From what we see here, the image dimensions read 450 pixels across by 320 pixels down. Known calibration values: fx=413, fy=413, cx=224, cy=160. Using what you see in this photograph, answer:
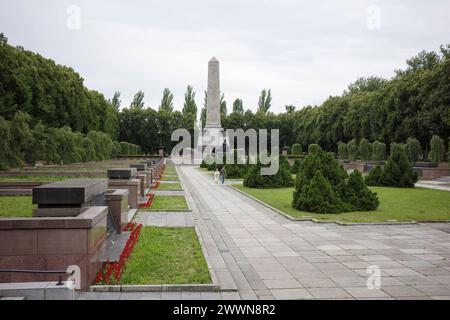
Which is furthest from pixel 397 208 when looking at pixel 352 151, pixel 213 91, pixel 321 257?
pixel 213 91

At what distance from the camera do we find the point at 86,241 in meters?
6.84

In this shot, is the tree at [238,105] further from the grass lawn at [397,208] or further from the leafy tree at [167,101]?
the grass lawn at [397,208]

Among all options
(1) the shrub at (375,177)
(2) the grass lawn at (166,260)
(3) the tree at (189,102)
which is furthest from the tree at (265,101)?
(2) the grass lawn at (166,260)

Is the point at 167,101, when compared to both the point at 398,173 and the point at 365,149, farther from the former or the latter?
the point at 398,173

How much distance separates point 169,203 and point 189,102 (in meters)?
75.7

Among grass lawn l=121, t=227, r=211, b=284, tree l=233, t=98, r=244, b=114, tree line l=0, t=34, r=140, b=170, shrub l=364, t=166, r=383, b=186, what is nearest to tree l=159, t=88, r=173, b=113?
tree l=233, t=98, r=244, b=114

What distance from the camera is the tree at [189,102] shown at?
90.8 metres

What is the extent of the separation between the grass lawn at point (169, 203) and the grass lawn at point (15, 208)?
4.47m

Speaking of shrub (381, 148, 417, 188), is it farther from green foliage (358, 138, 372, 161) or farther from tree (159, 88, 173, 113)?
tree (159, 88, 173, 113)

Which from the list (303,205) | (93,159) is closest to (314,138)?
(93,159)

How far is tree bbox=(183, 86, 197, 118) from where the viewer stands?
90750 mm

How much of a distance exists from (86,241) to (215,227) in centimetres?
629

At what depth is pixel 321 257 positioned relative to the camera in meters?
9.02

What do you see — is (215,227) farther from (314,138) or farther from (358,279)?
(314,138)
